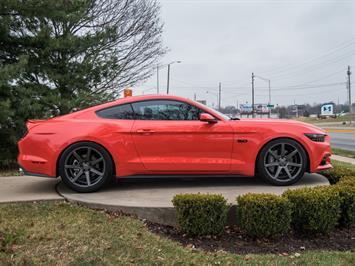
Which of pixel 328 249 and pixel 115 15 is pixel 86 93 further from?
pixel 328 249

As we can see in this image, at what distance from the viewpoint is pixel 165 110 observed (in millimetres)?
5402

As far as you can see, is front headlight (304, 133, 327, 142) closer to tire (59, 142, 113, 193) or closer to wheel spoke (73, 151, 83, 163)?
tire (59, 142, 113, 193)

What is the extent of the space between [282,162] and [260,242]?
5.70ft

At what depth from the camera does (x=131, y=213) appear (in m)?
4.44

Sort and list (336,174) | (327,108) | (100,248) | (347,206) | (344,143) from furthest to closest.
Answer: (327,108) → (344,143) → (336,174) → (347,206) → (100,248)

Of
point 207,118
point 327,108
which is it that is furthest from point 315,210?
point 327,108

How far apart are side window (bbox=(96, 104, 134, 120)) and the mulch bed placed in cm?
167

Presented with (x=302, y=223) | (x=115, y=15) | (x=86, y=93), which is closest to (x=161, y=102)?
(x=302, y=223)

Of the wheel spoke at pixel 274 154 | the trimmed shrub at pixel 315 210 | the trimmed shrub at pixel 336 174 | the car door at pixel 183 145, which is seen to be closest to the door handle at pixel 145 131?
the car door at pixel 183 145

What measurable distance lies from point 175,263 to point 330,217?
186 cm

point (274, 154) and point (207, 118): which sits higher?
point (207, 118)

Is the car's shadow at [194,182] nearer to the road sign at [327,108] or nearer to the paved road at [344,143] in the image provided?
the paved road at [344,143]

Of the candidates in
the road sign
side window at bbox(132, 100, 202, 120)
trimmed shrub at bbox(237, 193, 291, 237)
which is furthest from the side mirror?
the road sign

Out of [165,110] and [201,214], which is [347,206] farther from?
[165,110]
